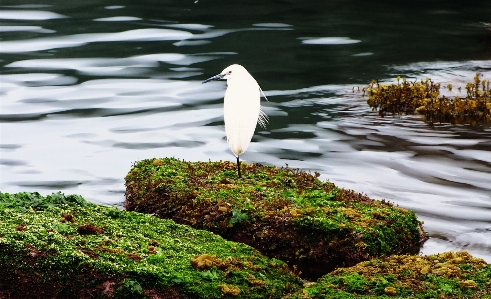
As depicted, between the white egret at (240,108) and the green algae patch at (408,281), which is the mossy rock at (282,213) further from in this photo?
the green algae patch at (408,281)

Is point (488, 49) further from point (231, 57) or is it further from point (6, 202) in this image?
point (6, 202)

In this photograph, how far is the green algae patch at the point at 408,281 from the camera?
5938 millimetres

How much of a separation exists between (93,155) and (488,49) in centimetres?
1082

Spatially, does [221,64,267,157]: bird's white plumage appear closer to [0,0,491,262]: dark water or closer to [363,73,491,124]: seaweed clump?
[0,0,491,262]: dark water

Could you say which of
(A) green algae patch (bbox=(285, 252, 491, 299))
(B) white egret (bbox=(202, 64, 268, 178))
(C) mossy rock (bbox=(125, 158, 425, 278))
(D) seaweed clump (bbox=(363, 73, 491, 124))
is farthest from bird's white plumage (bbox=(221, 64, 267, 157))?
(D) seaweed clump (bbox=(363, 73, 491, 124))

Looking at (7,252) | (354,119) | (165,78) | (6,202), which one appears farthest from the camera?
(165,78)

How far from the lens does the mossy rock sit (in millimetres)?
7350

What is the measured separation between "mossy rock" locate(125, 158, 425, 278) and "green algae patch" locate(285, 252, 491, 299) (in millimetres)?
785

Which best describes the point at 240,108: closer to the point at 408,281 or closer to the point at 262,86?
the point at 408,281

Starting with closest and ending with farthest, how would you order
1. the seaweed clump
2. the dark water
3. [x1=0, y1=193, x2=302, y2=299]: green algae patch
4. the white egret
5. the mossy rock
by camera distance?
[x1=0, y1=193, x2=302, y2=299]: green algae patch < the mossy rock < the white egret < the dark water < the seaweed clump

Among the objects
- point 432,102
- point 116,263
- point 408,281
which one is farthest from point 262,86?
point 116,263

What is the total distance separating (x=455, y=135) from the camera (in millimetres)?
12938

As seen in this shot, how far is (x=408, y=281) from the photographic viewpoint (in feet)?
20.1

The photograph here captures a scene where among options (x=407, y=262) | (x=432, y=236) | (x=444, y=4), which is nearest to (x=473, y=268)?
(x=407, y=262)
